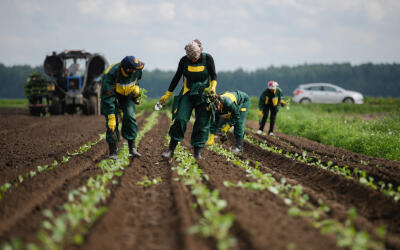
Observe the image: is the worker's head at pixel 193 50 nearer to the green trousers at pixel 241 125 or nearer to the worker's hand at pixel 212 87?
the worker's hand at pixel 212 87

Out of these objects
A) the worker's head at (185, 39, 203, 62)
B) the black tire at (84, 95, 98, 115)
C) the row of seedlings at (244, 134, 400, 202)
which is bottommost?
the row of seedlings at (244, 134, 400, 202)

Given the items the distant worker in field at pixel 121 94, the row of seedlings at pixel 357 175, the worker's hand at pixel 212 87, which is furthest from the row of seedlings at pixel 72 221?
the row of seedlings at pixel 357 175

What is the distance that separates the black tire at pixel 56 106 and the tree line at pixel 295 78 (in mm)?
27561

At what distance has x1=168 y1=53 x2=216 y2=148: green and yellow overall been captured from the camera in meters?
5.12

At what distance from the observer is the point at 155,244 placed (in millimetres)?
2484

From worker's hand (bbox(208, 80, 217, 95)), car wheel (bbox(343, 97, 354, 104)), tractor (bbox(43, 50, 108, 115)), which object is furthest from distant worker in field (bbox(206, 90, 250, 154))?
car wheel (bbox(343, 97, 354, 104))

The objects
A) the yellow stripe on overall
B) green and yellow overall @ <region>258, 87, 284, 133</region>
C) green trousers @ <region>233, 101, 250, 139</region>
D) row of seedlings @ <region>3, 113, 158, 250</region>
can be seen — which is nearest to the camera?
row of seedlings @ <region>3, 113, 158, 250</region>

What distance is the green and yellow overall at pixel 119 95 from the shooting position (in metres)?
5.12

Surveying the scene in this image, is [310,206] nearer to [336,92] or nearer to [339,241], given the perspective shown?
[339,241]

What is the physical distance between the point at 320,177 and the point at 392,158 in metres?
2.96

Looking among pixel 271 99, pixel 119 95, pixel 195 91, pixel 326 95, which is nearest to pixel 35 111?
pixel 271 99

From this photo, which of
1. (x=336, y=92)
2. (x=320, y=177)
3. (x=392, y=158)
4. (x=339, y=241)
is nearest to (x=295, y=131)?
(x=392, y=158)

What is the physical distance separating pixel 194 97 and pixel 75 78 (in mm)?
11164

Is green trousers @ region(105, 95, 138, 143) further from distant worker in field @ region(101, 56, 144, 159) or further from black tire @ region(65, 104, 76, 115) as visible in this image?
black tire @ region(65, 104, 76, 115)
